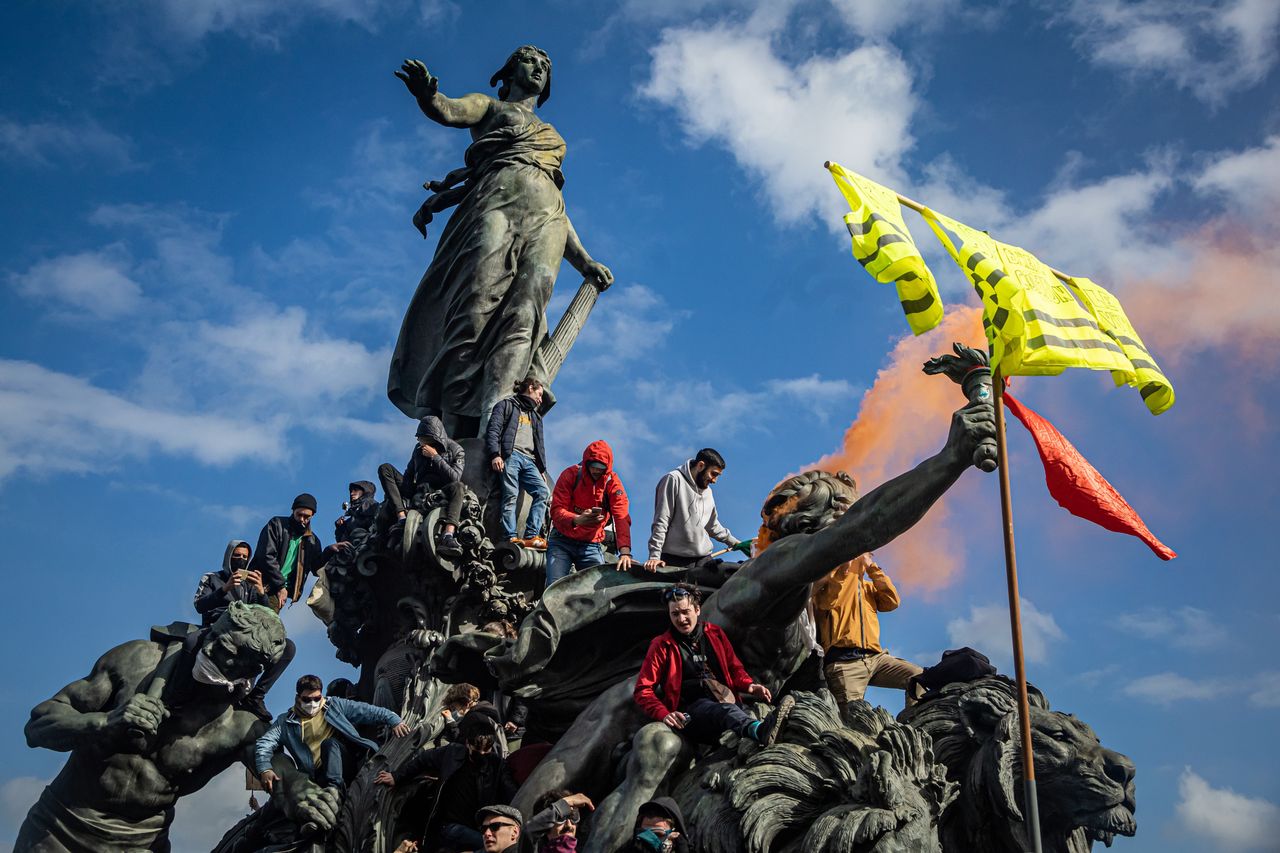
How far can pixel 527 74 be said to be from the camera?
15922mm

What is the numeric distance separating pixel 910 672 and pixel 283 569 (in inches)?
232

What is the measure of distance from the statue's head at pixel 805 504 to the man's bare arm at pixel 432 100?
7000 millimetres

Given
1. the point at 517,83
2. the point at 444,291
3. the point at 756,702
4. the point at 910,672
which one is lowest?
the point at 756,702

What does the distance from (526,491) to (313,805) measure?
13.5 feet

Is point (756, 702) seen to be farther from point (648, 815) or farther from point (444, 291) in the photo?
point (444, 291)

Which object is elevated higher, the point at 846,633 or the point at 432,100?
the point at 432,100

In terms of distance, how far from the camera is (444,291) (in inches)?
582

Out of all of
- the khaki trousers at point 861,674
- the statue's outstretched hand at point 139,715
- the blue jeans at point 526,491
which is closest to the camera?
the khaki trousers at point 861,674

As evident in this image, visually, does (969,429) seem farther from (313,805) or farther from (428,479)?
(428,479)

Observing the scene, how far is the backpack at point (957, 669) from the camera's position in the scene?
916 cm

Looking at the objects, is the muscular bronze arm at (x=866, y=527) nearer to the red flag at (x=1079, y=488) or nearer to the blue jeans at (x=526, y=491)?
the red flag at (x=1079, y=488)

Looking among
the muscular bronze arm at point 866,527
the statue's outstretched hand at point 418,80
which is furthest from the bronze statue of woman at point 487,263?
the muscular bronze arm at point 866,527

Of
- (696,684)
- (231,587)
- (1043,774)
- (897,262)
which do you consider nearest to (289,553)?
(231,587)

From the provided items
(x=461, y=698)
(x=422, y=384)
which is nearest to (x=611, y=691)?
(x=461, y=698)
